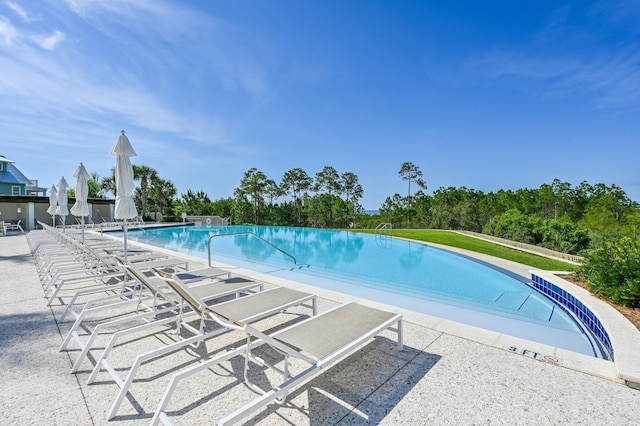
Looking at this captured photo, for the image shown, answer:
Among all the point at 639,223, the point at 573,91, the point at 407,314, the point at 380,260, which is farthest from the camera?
the point at 639,223

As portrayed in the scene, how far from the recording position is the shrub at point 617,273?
168 inches

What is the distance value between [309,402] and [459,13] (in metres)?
16.0

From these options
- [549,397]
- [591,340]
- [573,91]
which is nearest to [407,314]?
[549,397]

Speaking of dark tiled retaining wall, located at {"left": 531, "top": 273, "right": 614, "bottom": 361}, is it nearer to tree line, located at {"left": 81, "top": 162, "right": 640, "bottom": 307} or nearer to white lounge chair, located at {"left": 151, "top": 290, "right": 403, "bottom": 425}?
white lounge chair, located at {"left": 151, "top": 290, "right": 403, "bottom": 425}

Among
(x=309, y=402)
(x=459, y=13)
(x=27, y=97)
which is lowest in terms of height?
(x=309, y=402)

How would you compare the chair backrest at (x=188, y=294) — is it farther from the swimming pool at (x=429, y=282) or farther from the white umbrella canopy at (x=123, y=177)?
the swimming pool at (x=429, y=282)

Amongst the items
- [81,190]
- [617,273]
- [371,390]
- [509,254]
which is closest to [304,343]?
[371,390]

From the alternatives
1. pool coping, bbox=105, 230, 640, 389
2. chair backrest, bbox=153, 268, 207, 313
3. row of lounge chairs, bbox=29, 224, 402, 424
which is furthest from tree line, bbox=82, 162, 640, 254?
chair backrest, bbox=153, 268, 207, 313

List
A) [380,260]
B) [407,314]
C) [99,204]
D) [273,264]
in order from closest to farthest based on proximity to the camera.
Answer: [407,314] → [273,264] → [380,260] → [99,204]

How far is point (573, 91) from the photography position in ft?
62.9

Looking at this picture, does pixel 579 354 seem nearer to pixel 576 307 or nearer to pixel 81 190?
pixel 576 307

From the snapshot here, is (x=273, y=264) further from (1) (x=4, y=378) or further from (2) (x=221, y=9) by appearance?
(2) (x=221, y=9)

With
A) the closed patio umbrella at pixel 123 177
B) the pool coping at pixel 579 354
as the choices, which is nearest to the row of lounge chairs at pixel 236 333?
the pool coping at pixel 579 354

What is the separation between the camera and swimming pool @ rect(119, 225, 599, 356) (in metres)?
4.96
